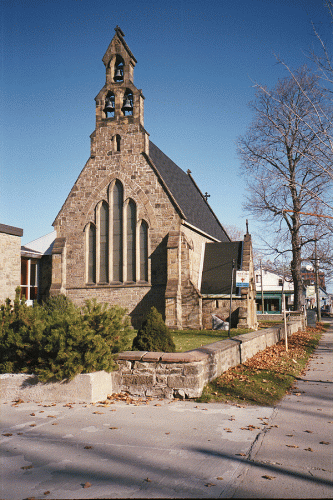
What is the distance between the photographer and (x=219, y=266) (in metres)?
27.8

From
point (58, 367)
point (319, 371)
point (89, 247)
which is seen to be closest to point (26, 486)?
point (58, 367)

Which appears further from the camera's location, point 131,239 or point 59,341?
point 131,239

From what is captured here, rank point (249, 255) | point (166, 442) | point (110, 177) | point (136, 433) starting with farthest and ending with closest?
1. point (249, 255)
2. point (110, 177)
3. point (136, 433)
4. point (166, 442)

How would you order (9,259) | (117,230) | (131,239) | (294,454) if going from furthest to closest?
(117,230), (131,239), (9,259), (294,454)

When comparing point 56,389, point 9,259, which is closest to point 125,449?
point 56,389

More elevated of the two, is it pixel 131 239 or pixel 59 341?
pixel 131 239

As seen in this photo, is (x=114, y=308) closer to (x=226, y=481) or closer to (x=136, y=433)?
(x=136, y=433)

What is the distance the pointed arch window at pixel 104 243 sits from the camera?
25.2 meters

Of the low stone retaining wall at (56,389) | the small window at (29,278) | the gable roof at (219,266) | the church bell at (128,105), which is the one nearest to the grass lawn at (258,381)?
the low stone retaining wall at (56,389)

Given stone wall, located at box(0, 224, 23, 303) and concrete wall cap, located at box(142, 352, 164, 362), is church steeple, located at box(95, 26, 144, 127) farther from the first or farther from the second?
concrete wall cap, located at box(142, 352, 164, 362)

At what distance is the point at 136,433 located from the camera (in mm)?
5926

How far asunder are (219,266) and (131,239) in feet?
21.1

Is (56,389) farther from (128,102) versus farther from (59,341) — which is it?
(128,102)

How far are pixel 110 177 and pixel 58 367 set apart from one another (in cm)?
1924
